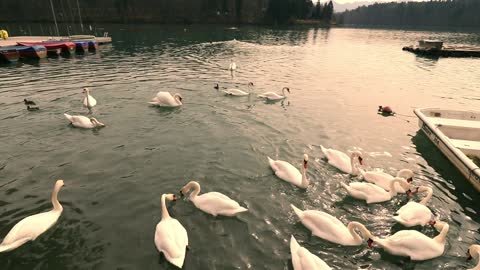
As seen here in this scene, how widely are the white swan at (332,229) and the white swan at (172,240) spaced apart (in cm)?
372

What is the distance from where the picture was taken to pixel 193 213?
33.0 feet

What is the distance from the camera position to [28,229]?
856 cm

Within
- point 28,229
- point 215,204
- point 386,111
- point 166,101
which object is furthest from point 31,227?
point 386,111

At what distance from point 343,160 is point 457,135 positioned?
8494mm

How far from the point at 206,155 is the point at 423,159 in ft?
34.8

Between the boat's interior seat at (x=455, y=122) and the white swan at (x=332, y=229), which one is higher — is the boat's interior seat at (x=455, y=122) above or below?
above

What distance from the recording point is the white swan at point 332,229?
8.58m

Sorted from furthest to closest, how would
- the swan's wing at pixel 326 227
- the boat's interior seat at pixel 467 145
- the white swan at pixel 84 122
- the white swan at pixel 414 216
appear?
the white swan at pixel 84 122 → the boat's interior seat at pixel 467 145 → the white swan at pixel 414 216 → the swan's wing at pixel 326 227

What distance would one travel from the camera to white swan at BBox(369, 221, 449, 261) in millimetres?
8273

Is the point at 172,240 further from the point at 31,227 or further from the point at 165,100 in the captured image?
the point at 165,100

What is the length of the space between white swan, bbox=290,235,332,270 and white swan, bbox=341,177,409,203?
3937 mm

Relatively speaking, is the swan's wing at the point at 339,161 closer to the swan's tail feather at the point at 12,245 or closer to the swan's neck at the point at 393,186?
the swan's neck at the point at 393,186

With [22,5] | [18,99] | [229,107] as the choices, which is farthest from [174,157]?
[22,5]

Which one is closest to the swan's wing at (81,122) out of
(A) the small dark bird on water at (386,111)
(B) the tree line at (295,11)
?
(A) the small dark bird on water at (386,111)
